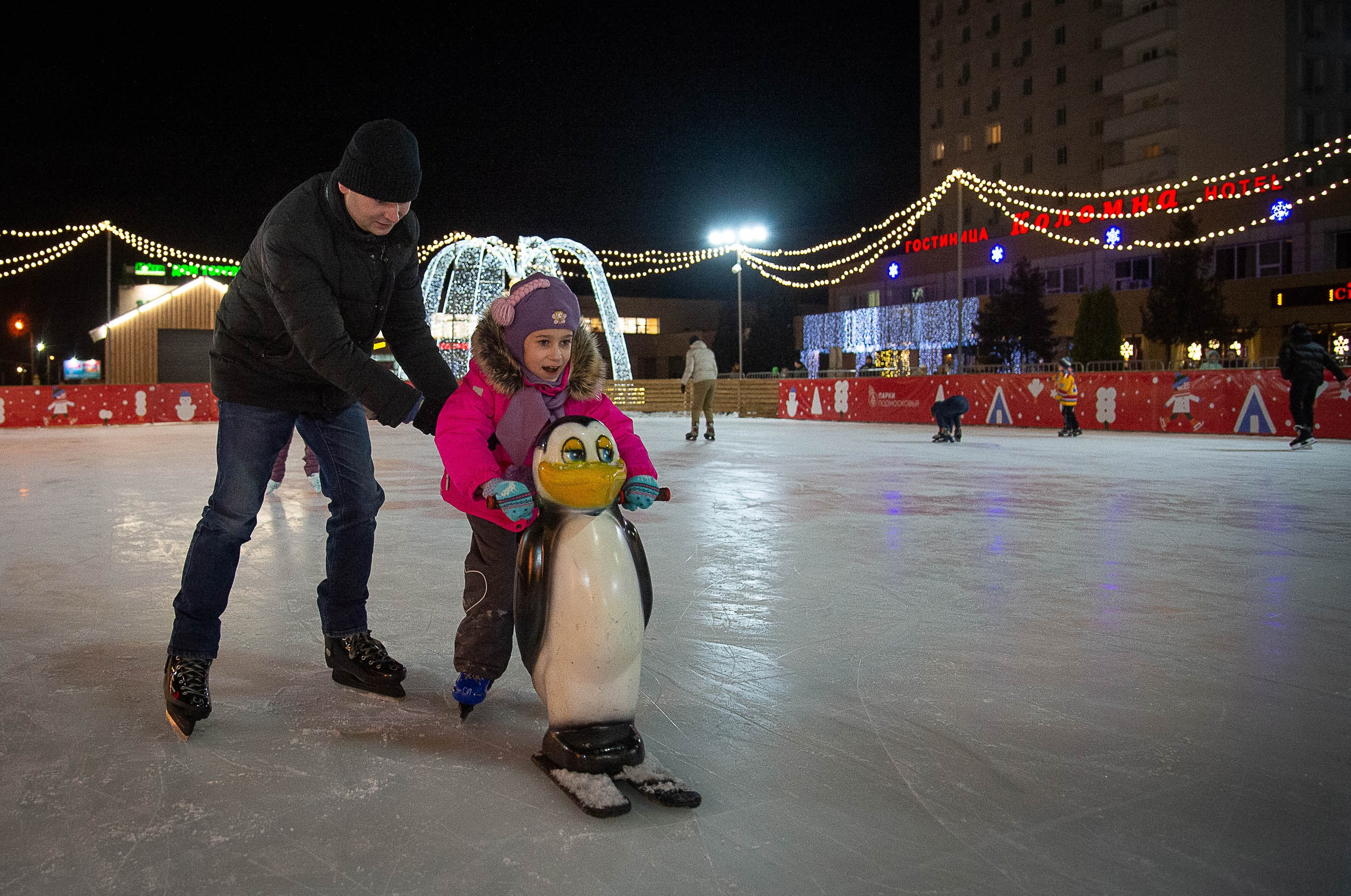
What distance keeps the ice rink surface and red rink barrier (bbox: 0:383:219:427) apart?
17187mm

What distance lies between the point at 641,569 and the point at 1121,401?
15302 mm

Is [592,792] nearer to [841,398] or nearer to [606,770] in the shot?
[606,770]

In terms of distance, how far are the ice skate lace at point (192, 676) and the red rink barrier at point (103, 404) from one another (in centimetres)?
1798

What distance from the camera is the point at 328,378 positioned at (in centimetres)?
231

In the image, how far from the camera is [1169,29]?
39781 mm

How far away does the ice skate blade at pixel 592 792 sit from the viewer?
70.7 inches

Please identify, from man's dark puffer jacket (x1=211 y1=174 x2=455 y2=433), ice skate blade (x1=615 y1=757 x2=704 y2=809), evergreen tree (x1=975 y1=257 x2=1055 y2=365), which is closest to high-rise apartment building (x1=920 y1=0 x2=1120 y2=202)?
evergreen tree (x1=975 y1=257 x2=1055 y2=365)

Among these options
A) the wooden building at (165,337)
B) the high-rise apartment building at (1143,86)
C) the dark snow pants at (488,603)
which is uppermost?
the high-rise apartment building at (1143,86)

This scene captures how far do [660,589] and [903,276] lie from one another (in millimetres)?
45176

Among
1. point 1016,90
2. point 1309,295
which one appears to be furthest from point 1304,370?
point 1016,90

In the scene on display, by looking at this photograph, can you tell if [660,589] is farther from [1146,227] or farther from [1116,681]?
[1146,227]

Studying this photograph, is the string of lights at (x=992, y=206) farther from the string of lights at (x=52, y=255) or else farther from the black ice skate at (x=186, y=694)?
the black ice skate at (x=186, y=694)

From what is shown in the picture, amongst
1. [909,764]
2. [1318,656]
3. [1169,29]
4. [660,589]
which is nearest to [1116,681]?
[1318,656]

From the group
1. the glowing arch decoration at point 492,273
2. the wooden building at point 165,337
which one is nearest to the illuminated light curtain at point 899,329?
the glowing arch decoration at point 492,273
